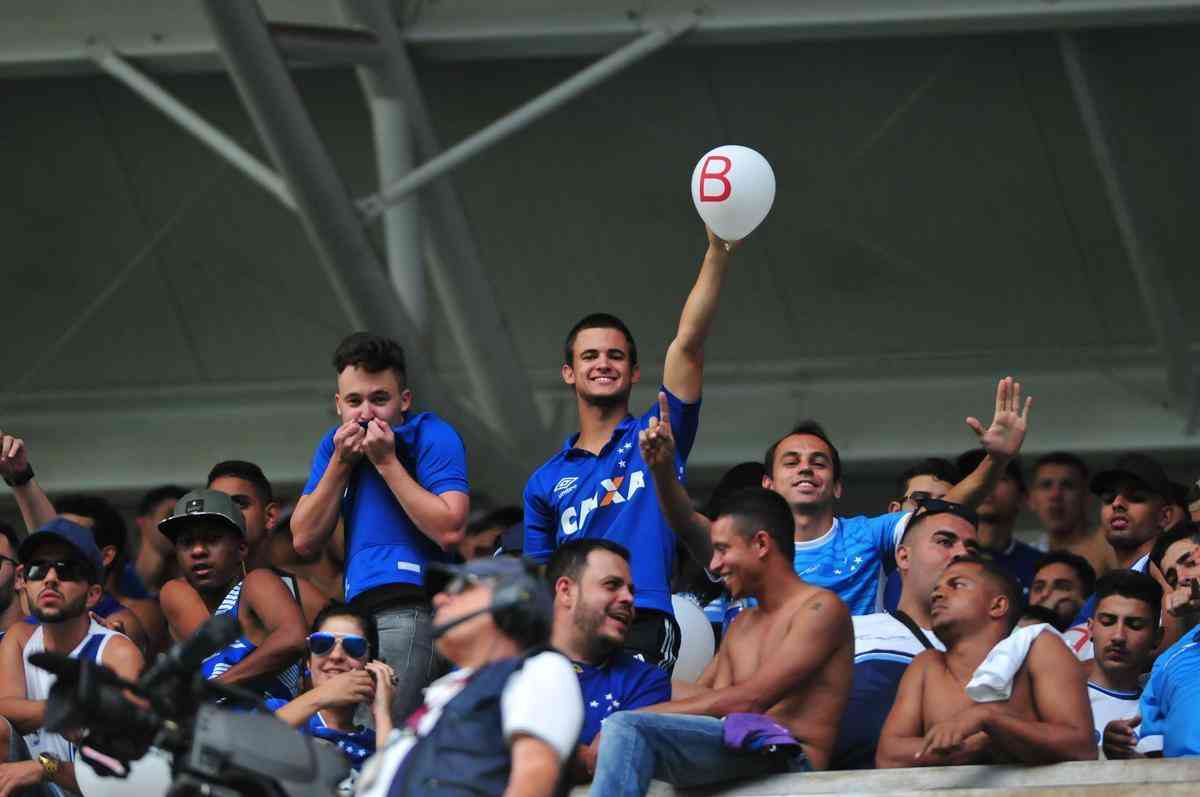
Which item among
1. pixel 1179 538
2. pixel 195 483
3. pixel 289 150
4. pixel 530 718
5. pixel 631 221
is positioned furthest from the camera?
pixel 195 483

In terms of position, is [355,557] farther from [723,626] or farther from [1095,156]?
[1095,156]

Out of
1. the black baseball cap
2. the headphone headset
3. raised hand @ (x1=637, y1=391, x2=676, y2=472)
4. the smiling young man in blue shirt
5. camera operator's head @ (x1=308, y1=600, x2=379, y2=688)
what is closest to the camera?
the headphone headset

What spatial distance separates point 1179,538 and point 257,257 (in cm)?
909

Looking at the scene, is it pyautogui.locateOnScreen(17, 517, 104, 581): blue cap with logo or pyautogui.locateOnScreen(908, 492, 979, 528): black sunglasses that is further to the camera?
pyautogui.locateOnScreen(17, 517, 104, 581): blue cap with logo

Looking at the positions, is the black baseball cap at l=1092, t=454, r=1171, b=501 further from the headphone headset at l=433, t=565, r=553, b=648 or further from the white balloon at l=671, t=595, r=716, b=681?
the headphone headset at l=433, t=565, r=553, b=648

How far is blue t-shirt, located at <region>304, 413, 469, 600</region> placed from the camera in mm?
6996

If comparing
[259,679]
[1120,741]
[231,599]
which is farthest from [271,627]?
[1120,741]

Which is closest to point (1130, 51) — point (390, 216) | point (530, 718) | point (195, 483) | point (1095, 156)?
point (1095, 156)

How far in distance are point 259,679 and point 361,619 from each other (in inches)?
28.3

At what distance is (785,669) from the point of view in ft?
21.8

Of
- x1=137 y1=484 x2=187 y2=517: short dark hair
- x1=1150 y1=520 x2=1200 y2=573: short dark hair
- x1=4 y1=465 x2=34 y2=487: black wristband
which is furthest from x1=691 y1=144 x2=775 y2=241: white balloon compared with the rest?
x1=137 y1=484 x2=187 y2=517: short dark hair

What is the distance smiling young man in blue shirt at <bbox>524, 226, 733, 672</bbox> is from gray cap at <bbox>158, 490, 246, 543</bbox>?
1231mm

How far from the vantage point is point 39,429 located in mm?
16406

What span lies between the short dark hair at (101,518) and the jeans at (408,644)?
273 centimetres
